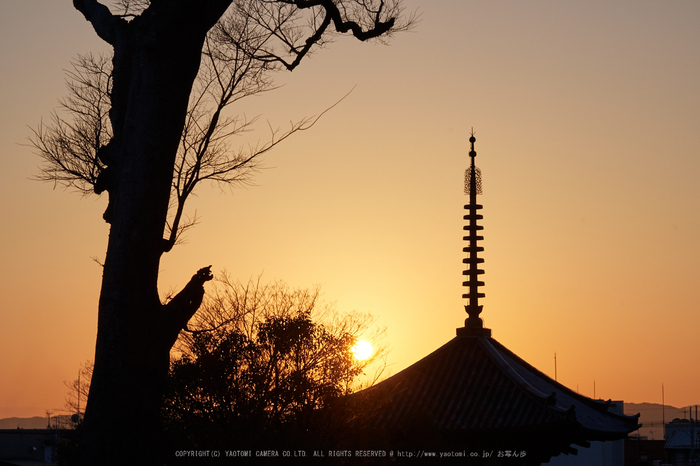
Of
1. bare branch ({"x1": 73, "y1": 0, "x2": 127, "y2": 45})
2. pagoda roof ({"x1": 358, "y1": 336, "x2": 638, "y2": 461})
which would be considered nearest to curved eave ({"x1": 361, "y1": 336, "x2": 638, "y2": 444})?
pagoda roof ({"x1": 358, "y1": 336, "x2": 638, "y2": 461})

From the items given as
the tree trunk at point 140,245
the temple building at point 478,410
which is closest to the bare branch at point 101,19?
the tree trunk at point 140,245

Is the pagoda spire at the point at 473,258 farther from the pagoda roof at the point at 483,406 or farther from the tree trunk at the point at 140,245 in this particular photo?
the tree trunk at the point at 140,245

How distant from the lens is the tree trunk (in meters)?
7.29

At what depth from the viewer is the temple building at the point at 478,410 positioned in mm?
19234

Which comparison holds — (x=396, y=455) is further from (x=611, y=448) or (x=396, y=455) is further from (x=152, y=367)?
(x=611, y=448)

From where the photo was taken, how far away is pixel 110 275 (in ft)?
24.8

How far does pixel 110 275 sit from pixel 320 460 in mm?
10125

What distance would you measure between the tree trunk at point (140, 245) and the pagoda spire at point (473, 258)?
15684 millimetres

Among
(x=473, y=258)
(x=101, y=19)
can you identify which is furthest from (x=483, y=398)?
(x=101, y=19)

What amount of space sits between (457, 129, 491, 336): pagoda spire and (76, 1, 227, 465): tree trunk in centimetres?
1568

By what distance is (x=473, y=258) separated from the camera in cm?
2431

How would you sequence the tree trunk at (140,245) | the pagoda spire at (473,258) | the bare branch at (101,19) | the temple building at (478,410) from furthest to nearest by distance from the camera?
the pagoda spire at (473,258), the temple building at (478,410), the bare branch at (101,19), the tree trunk at (140,245)

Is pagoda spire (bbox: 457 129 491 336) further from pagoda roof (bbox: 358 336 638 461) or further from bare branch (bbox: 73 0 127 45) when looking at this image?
bare branch (bbox: 73 0 127 45)

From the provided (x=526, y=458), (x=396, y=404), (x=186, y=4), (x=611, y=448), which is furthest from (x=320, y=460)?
(x=611, y=448)
